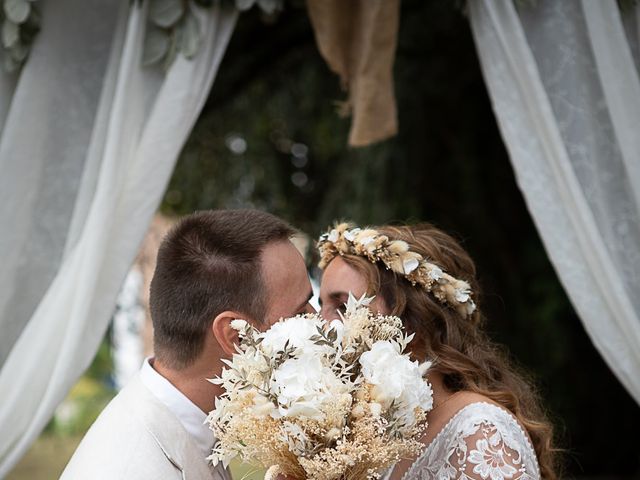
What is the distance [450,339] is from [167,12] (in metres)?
1.54

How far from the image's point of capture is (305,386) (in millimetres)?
2004

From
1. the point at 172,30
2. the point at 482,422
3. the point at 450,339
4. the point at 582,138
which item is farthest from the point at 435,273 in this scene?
the point at 172,30

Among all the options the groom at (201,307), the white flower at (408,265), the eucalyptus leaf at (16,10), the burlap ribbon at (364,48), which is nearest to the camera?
the groom at (201,307)

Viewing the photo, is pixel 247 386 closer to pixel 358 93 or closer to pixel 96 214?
pixel 96 214

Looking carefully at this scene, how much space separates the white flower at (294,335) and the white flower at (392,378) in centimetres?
12

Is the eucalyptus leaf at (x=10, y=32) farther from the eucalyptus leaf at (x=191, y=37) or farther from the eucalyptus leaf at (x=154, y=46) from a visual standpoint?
the eucalyptus leaf at (x=191, y=37)

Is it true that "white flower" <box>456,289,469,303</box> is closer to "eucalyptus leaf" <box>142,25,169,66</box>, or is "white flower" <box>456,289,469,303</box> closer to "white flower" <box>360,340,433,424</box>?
"white flower" <box>360,340,433,424</box>

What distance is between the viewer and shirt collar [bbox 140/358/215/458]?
7.50 feet

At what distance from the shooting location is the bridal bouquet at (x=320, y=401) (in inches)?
79.0

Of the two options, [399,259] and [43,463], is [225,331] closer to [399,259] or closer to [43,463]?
[399,259]

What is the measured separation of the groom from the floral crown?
45 centimetres

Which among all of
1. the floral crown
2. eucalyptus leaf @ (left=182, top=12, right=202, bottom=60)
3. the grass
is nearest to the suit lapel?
the floral crown

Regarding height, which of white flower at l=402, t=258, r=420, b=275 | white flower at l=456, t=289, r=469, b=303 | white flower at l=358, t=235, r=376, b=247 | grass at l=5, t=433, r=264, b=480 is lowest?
grass at l=5, t=433, r=264, b=480

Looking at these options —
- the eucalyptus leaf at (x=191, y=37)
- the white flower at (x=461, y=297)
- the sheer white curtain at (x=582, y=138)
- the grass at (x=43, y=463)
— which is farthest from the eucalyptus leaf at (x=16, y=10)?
the grass at (x=43, y=463)
